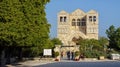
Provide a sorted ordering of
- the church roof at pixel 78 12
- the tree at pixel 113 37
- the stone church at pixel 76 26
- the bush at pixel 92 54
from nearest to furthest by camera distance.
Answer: the bush at pixel 92 54 < the tree at pixel 113 37 < the stone church at pixel 76 26 < the church roof at pixel 78 12

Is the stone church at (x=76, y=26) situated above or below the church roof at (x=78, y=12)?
below

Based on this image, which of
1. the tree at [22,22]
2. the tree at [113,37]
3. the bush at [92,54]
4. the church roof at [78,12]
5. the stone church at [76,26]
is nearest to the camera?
the tree at [22,22]

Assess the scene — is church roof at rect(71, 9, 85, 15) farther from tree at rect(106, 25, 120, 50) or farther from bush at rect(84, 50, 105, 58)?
bush at rect(84, 50, 105, 58)

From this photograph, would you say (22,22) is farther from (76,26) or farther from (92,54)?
(76,26)

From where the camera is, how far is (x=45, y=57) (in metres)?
77.2

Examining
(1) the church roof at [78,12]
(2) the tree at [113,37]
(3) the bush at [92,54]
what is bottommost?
(3) the bush at [92,54]

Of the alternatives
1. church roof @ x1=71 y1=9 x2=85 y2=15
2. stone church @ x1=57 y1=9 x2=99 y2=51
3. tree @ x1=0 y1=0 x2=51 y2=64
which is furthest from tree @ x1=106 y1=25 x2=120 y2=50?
tree @ x1=0 y1=0 x2=51 y2=64

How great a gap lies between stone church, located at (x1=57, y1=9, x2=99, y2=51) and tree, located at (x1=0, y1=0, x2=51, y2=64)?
93.7m

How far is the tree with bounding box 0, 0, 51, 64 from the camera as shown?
36.1 metres

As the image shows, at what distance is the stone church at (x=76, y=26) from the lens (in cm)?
14362

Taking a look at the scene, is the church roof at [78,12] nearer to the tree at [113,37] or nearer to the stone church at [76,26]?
the stone church at [76,26]

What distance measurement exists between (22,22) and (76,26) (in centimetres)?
11366

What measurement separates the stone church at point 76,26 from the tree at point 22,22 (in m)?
93.7

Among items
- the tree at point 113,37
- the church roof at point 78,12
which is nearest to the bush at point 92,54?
the tree at point 113,37
